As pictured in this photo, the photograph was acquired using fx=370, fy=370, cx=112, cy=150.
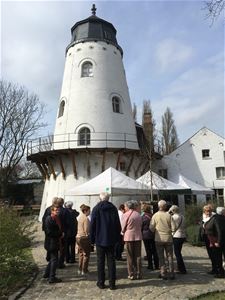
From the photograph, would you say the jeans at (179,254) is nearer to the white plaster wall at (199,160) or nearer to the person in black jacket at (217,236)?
the person in black jacket at (217,236)

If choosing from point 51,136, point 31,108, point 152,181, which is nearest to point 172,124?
point 31,108

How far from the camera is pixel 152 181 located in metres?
17.5

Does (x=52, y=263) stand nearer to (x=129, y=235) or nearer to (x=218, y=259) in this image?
(x=129, y=235)

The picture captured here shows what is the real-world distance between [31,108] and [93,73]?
9.32 m

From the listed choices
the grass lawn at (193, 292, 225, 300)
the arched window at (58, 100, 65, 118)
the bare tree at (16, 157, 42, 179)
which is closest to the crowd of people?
the grass lawn at (193, 292, 225, 300)

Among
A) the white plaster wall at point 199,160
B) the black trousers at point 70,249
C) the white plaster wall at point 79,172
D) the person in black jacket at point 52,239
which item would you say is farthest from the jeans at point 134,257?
the white plaster wall at point 199,160

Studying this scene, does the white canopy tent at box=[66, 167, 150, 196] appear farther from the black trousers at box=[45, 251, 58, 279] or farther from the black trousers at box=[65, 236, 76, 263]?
the black trousers at box=[45, 251, 58, 279]

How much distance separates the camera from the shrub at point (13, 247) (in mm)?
7930

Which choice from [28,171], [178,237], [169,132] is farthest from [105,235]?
[28,171]

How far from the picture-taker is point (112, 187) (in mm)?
13531

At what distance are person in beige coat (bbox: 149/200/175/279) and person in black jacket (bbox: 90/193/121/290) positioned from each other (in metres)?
1.04

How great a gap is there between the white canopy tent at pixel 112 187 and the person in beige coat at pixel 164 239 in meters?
5.47

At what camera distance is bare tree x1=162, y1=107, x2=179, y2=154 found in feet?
128

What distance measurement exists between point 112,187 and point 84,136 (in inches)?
398
